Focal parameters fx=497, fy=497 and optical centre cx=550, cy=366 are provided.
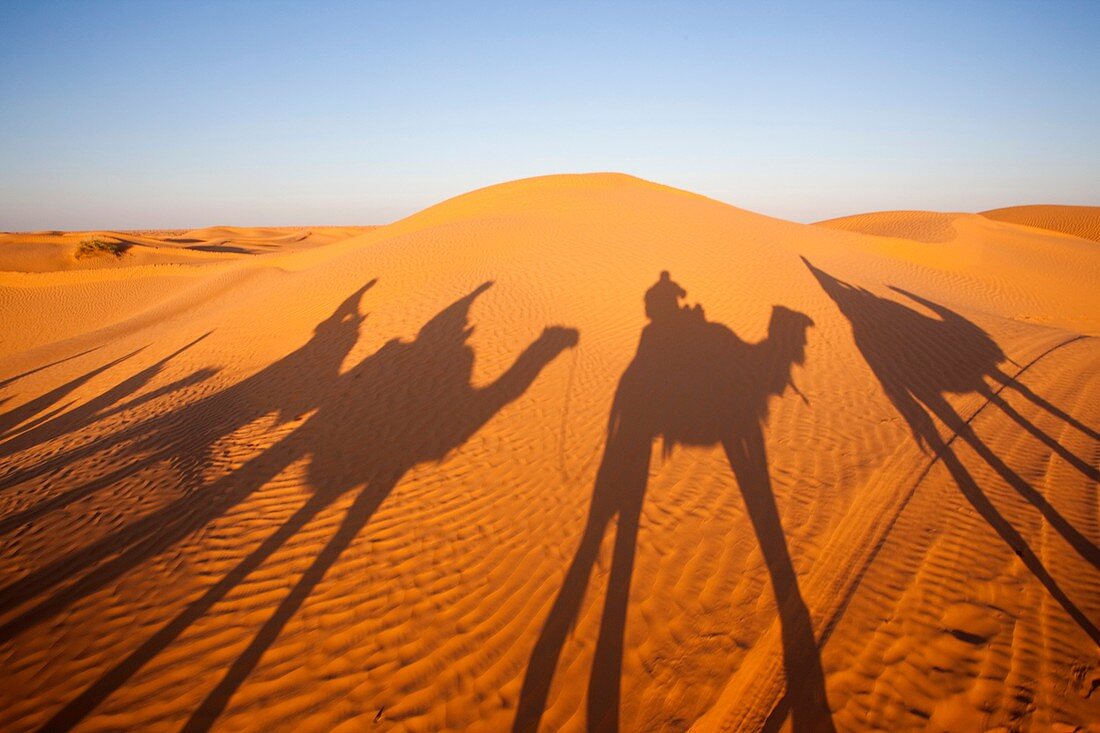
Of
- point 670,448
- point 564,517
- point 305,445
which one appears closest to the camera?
point 564,517

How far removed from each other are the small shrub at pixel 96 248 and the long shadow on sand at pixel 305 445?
29428mm

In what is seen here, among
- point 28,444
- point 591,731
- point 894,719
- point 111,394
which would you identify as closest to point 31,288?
point 111,394

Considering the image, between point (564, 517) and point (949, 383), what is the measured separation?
7.46 metres

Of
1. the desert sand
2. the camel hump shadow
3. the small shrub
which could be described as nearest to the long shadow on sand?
the desert sand

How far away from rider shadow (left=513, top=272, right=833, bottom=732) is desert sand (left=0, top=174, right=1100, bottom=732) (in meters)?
0.03

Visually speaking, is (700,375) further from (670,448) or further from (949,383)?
(949,383)

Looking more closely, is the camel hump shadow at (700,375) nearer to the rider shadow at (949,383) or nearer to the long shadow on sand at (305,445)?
the rider shadow at (949,383)

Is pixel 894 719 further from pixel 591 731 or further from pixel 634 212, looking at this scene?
pixel 634 212

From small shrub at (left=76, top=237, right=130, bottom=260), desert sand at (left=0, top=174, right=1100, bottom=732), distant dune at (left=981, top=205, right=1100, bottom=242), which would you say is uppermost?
distant dune at (left=981, top=205, right=1100, bottom=242)

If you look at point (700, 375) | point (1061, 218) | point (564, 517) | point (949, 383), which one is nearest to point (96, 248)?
point (700, 375)

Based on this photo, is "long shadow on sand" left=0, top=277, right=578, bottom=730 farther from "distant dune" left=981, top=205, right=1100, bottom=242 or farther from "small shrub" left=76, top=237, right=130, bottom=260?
"distant dune" left=981, top=205, right=1100, bottom=242

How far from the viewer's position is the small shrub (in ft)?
97.4

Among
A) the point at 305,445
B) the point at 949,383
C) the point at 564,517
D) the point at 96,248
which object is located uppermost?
the point at 96,248

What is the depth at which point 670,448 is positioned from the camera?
6371 millimetres
